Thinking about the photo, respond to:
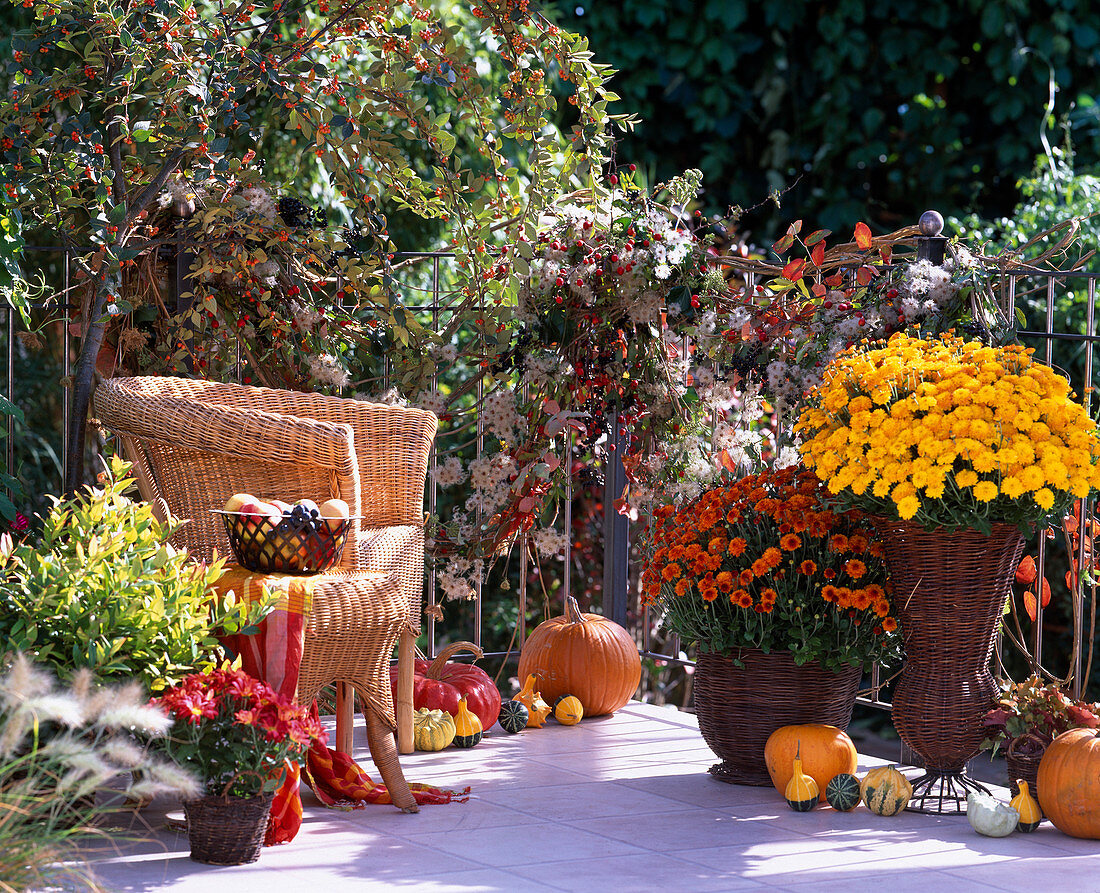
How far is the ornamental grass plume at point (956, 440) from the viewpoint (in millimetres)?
2877

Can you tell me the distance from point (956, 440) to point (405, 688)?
4.90 feet

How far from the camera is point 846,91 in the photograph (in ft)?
22.2

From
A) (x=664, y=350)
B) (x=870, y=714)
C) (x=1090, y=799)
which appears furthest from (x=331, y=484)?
(x=870, y=714)

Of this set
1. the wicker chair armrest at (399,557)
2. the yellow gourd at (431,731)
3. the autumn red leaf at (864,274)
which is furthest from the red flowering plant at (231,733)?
the autumn red leaf at (864,274)

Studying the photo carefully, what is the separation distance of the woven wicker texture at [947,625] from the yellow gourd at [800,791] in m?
0.25

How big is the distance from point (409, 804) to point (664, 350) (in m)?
1.47

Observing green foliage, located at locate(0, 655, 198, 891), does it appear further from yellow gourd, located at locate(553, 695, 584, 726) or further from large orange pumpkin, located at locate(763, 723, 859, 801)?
yellow gourd, located at locate(553, 695, 584, 726)

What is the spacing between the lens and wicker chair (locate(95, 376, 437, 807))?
2977 mm

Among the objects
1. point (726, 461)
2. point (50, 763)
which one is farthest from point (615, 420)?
point (50, 763)

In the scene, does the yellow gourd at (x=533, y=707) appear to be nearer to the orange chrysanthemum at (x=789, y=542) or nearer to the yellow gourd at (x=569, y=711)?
the yellow gourd at (x=569, y=711)

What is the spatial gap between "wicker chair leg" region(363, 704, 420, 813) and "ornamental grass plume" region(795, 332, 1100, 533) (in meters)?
1.11

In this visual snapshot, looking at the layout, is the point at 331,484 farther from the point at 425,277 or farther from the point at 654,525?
the point at 425,277

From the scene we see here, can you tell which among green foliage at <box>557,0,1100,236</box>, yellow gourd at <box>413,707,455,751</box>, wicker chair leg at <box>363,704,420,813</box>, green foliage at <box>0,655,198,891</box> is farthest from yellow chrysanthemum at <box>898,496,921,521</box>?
green foliage at <box>557,0,1100,236</box>

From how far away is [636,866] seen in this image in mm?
2711
